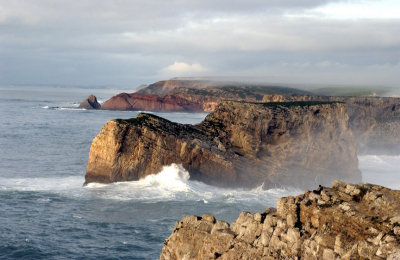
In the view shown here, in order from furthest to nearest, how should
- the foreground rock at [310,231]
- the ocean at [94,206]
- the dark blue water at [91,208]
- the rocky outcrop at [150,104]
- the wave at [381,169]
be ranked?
the rocky outcrop at [150,104] → the wave at [381,169] → the ocean at [94,206] → the dark blue water at [91,208] → the foreground rock at [310,231]

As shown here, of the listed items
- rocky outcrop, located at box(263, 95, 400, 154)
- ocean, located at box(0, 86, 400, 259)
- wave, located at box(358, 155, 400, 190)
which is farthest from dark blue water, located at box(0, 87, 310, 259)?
rocky outcrop, located at box(263, 95, 400, 154)

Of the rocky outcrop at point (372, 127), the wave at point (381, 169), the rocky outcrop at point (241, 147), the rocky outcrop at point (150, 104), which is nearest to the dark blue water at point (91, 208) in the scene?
the rocky outcrop at point (241, 147)

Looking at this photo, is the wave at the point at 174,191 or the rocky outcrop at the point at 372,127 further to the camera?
the rocky outcrop at the point at 372,127

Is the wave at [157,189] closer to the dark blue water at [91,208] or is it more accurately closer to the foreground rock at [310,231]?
the dark blue water at [91,208]

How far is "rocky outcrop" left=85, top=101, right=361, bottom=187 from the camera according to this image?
4744 cm

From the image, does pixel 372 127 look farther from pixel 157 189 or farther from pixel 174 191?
pixel 157 189

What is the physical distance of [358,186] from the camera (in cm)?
1991

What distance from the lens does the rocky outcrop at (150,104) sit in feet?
529

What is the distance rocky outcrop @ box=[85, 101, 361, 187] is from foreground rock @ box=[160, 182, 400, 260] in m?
27.8

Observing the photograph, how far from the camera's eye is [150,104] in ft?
531

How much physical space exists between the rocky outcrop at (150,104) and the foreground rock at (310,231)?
141521mm

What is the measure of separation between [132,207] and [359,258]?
27.3 m

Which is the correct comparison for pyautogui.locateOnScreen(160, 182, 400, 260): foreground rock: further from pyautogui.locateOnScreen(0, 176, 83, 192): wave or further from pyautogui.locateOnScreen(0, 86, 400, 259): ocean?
pyautogui.locateOnScreen(0, 176, 83, 192): wave

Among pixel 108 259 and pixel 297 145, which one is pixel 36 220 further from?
pixel 297 145
